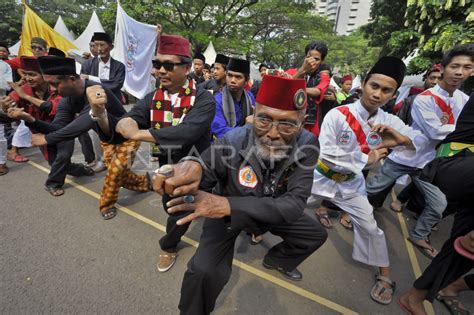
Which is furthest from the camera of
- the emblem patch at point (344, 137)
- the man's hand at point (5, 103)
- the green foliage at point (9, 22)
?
the green foliage at point (9, 22)

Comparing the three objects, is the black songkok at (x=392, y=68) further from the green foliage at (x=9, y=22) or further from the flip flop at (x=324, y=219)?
the green foliage at (x=9, y=22)

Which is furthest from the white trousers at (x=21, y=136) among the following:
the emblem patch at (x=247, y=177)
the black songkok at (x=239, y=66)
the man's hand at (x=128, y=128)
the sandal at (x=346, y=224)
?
the sandal at (x=346, y=224)

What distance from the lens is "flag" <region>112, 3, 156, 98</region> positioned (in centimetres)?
690

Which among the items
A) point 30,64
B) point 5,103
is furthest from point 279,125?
point 30,64

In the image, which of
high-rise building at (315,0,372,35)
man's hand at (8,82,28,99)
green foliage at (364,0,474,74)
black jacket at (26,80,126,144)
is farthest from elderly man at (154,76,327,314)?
high-rise building at (315,0,372,35)

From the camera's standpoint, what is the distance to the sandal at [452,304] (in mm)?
2285

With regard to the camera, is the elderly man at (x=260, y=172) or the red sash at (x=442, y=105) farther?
the red sash at (x=442, y=105)

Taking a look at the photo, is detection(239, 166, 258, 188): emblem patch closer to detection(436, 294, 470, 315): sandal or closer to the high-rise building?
detection(436, 294, 470, 315): sandal

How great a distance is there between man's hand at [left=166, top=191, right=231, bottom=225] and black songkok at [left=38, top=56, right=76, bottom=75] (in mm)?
2888

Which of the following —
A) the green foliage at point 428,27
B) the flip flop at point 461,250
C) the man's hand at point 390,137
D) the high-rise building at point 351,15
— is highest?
the high-rise building at point 351,15

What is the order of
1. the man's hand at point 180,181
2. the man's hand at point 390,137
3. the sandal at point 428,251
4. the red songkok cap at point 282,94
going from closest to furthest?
the man's hand at point 180,181 < the red songkok cap at point 282,94 < the man's hand at point 390,137 < the sandal at point 428,251

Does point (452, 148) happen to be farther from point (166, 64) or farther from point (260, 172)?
point (166, 64)

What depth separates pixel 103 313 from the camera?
2080 mm

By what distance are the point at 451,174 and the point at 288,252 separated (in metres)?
1.30
